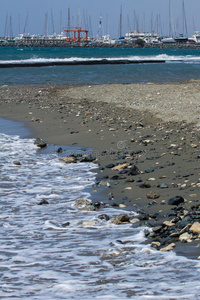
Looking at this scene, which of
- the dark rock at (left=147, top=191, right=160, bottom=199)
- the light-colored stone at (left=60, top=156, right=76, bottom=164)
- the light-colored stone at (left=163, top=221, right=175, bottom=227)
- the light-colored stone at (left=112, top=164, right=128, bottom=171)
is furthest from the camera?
the light-colored stone at (left=60, top=156, right=76, bottom=164)

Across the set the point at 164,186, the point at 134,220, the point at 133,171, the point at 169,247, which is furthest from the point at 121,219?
the point at 133,171

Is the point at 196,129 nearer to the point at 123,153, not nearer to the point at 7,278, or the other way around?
the point at 123,153

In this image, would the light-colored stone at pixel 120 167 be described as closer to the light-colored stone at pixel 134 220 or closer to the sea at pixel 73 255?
the sea at pixel 73 255

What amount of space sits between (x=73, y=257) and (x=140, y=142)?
17.8ft

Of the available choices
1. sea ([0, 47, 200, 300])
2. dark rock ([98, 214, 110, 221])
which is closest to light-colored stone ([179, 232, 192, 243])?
sea ([0, 47, 200, 300])

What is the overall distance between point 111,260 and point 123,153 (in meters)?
4.74

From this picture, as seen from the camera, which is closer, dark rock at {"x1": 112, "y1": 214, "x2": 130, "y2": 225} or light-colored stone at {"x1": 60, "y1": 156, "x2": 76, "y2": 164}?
dark rock at {"x1": 112, "y1": 214, "x2": 130, "y2": 225}

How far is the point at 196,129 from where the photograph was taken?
10.1 m

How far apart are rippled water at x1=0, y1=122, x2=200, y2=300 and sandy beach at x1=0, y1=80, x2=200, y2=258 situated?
31 cm

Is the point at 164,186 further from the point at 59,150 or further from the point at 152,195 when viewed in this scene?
the point at 59,150

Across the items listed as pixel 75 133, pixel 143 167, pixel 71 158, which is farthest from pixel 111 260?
pixel 75 133

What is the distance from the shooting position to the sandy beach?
18.0 ft

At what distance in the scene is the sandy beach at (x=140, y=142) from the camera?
18.0ft

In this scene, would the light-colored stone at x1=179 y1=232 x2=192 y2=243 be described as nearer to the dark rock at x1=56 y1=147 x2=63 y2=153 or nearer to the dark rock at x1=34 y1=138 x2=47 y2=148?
the dark rock at x1=56 y1=147 x2=63 y2=153
